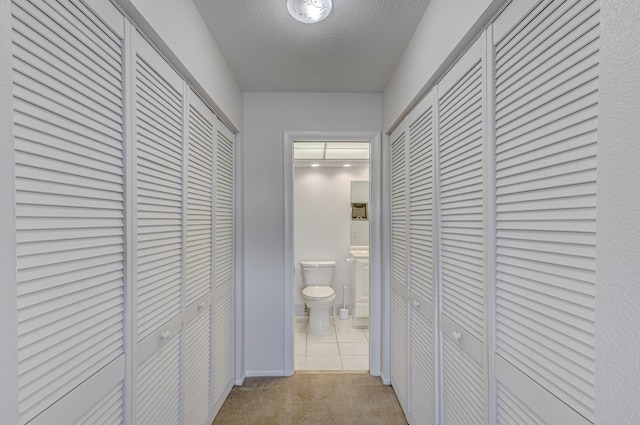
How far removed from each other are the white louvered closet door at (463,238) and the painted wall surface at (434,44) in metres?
0.06

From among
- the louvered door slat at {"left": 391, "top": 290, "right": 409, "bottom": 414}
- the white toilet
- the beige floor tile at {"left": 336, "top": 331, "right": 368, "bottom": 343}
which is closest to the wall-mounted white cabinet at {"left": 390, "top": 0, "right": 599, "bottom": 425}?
the louvered door slat at {"left": 391, "top": 290, "right": 409, "bottom": 414}

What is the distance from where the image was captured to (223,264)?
2.35 m

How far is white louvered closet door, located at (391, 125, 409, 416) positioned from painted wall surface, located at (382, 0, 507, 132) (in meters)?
0.27

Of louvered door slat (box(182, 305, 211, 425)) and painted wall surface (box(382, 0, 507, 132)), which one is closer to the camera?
painted wall surface (box(382, 0, 507, 132))

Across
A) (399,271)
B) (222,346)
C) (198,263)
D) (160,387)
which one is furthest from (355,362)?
(160,387)

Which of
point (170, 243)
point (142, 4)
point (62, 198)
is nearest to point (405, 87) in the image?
point (142, 4)

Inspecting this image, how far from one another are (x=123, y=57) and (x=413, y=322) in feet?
6.23

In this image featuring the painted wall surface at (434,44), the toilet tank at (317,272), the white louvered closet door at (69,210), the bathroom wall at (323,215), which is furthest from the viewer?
the bathroom wall at (323,215)

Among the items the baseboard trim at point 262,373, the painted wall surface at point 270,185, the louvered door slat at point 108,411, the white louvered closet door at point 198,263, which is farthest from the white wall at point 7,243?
the baseboard trim at point 262,373

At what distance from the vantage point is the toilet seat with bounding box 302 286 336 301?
11.9 feet

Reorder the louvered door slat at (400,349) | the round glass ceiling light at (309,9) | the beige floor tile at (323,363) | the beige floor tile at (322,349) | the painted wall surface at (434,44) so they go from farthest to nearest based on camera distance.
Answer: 1. the beige floor tile at (322,349)
2. the beige floor tile at (323,363)
3. the louvered door slat at (400,349)
4. the round glass ceiling light at (309,9)
5. the painted wall surface at (434,44)

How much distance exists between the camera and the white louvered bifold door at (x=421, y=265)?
1730mm

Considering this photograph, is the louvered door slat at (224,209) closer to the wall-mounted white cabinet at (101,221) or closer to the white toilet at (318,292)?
the wall-mounted white cabinet at (101,221)

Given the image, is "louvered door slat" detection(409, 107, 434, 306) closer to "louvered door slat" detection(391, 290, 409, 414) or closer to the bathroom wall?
"louvered door slat" detection(391, 290, 409, 414)
